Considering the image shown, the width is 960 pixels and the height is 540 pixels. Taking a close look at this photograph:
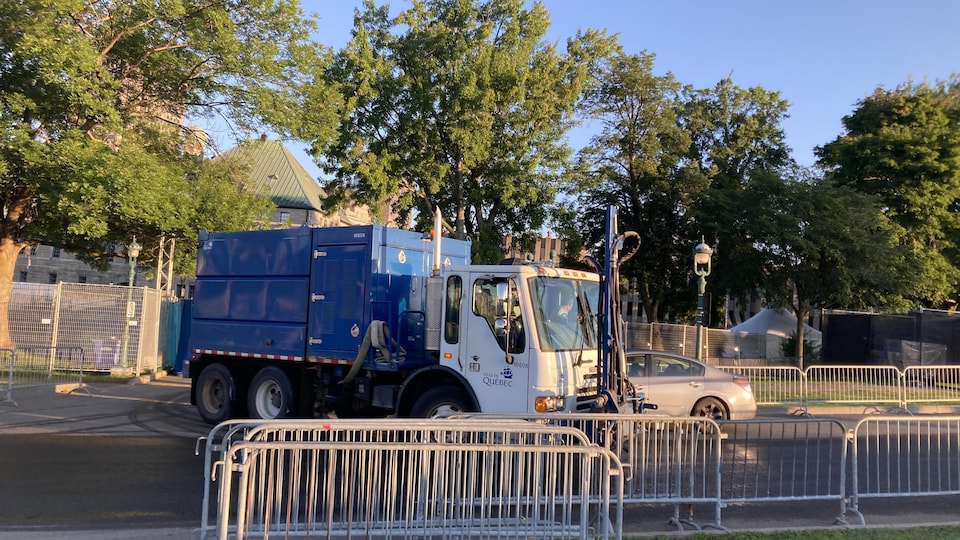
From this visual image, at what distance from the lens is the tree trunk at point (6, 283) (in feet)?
61.0

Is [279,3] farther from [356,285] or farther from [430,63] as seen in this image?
[356,285]

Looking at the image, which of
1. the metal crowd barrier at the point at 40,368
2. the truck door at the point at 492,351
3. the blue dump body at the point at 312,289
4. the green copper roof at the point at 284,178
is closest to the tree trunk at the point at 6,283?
the metal crowd barrier at the point at 40,368

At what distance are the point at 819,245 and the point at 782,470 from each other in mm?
20676

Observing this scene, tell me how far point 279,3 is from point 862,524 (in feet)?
63.5

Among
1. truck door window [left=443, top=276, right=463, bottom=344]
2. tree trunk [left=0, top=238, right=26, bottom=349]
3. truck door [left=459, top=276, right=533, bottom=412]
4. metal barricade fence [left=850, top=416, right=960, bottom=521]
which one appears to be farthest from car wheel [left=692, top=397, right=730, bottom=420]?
tree trunk [left=0, top=238, right=26, bottom=349]

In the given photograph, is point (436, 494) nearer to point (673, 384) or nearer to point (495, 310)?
point (495, 310)

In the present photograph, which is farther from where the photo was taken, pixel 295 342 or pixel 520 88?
pixel 520 88

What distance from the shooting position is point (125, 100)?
64.7ft

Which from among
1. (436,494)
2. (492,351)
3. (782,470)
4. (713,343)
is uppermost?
(713,343)

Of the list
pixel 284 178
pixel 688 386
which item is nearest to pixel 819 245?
pixel 688 386

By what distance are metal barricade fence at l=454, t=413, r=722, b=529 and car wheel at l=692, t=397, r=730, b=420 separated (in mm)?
5244

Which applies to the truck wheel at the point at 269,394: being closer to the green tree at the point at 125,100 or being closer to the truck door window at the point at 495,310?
the truck door window at the point at 495,310

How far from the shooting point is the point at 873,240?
25.3 meters

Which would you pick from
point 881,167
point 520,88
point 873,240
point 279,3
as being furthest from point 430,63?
point 881,167
